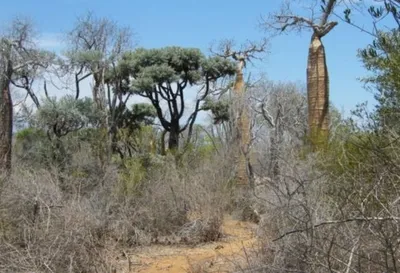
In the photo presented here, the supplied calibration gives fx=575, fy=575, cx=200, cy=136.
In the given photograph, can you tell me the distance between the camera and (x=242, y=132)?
53.4 ft

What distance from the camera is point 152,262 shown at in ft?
30.4

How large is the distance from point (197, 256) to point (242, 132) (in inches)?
284

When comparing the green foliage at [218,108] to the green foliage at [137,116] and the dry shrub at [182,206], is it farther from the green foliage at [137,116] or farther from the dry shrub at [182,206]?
the dry shrub at [182,206]

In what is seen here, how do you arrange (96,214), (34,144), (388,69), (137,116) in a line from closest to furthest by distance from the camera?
(388,69) → (96,214) → (34,144) → (137,116)

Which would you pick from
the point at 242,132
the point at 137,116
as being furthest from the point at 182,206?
the point at 137,116

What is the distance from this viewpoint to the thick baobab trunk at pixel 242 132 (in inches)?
631

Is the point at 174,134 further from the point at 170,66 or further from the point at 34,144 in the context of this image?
the point at 34,144

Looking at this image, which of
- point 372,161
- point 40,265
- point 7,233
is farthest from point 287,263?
point 7,233

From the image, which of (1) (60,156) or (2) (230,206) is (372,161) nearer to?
(2) (230,206)

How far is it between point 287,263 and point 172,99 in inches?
635

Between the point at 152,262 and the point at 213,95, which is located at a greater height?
the point at 213,95

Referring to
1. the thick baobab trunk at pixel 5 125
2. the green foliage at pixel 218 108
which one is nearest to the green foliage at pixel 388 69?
the thick baobab trunk at pixel 5 125

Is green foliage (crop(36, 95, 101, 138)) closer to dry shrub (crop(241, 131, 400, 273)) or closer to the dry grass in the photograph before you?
the dry grass

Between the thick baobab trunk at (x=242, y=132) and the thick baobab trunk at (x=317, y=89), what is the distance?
185 inches
